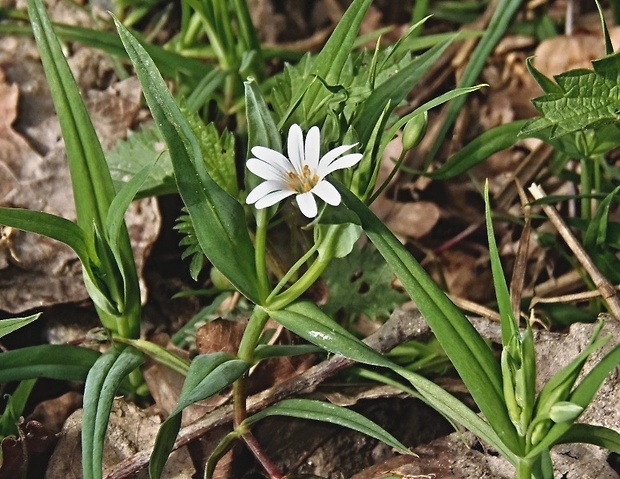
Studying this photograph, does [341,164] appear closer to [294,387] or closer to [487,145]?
[294,387]

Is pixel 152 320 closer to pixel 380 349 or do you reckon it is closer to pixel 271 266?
pixel 271 266

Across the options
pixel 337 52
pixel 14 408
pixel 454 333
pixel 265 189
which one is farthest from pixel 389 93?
pixel 14 408

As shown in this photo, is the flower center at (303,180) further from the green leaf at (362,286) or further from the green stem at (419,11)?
the green stem at (419,11)

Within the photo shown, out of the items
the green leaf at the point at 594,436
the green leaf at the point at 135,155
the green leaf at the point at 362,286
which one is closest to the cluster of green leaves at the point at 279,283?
the green leaf at the point at 594,436

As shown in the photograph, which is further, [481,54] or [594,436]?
[481,54]

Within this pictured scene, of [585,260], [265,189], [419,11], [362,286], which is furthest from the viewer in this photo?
[419,11]

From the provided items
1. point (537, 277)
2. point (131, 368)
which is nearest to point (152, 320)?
point (131, 368)
